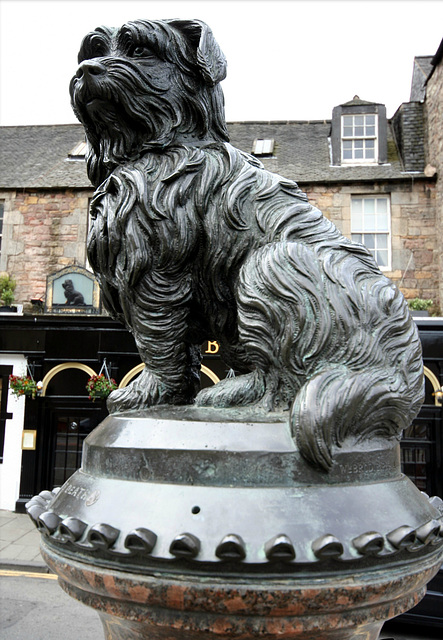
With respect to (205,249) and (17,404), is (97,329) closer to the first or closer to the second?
(17,404)

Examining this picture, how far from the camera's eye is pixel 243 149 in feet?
42.8

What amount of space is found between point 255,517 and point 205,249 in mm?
989

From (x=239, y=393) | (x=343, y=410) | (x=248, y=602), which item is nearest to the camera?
(x=248, y=602)

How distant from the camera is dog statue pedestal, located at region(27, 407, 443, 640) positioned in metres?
1.37

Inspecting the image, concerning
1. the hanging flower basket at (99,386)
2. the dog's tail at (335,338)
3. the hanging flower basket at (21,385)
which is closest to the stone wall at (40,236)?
the hanging flower basket at (21,385)

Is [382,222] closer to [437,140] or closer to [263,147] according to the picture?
[437,140]

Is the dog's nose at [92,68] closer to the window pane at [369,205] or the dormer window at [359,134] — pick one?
the window pane at [369,205]

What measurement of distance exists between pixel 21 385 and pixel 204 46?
8.81 m

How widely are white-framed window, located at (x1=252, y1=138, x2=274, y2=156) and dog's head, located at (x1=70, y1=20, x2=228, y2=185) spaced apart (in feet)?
36.3

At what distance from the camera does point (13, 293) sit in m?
11.6

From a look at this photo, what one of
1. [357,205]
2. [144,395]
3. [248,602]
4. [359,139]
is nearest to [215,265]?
[144,395]

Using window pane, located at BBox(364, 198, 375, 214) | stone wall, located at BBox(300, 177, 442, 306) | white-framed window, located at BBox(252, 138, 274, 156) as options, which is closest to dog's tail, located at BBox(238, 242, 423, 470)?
stone wall, located at BBox(300, 177, 442, 306)

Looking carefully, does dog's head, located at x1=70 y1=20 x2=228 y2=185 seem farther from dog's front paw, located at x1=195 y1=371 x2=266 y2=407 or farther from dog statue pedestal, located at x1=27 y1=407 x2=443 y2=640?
dog statue pedestal, located at x1=27 y1=407 x2=443 y2=640

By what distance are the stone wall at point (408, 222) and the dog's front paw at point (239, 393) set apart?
9.63m
